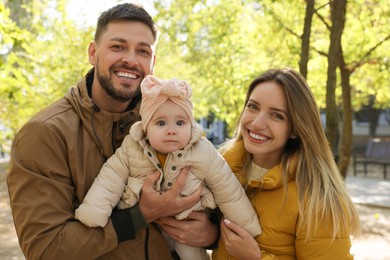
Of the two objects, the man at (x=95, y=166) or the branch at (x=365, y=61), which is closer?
the man at (x=95, y=166)

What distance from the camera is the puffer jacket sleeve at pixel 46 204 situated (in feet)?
7.44

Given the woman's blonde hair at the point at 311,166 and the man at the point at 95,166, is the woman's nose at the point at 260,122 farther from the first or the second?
the man at the point at 95,166

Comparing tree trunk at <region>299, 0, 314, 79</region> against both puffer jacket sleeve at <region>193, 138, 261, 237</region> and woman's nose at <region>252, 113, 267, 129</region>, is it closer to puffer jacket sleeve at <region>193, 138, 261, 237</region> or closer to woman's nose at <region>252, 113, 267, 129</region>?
woman's nose at <region>252, 113, 267, 129</region>

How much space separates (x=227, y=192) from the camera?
265 centimetres

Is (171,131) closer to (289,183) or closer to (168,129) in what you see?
(168,129)

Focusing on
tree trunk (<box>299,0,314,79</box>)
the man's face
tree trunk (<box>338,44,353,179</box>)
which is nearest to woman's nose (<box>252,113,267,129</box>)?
the man's face

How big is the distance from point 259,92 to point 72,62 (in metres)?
8.00

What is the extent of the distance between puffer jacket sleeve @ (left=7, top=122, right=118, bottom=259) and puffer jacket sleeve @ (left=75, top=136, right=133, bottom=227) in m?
0.06

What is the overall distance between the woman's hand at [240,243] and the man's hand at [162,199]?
30 cm

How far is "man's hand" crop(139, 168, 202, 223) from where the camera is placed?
2.50m

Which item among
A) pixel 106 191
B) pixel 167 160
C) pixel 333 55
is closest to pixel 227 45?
pixel 333 55

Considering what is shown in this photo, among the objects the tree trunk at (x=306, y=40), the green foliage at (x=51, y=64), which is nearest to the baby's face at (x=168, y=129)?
the tree trunk at (x=306, y=40)

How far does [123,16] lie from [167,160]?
922mm

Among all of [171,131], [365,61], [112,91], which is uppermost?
[365,61]
